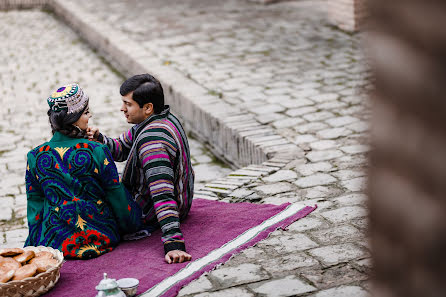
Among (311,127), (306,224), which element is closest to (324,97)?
(311,127)

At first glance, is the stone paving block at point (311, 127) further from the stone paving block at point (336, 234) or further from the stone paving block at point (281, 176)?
the stone paving block at point (336, 234)

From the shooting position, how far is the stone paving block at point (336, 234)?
409cm

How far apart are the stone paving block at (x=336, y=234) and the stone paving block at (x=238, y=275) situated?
51 centimetres

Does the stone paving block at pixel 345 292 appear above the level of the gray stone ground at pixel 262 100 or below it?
above

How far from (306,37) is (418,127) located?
8.95 metres

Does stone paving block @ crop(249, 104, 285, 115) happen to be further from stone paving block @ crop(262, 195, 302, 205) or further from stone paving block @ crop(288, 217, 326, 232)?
stone paving block @ crop(288, 217, 326, 232)

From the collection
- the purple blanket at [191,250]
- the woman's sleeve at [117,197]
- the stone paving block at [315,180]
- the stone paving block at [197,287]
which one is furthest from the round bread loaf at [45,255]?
the stone paving block at [315,180]

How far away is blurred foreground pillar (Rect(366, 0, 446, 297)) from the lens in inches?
50.3

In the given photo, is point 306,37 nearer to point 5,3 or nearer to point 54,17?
point 54,17

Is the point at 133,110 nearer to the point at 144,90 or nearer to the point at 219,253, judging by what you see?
the point at 144,90

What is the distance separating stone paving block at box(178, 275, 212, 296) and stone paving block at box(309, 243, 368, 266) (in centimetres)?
66

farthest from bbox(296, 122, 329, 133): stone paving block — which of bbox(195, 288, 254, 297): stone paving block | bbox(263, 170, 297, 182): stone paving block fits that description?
bbox(195, 288, 254, 297): stone paving block

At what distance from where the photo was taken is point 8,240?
16.6ft

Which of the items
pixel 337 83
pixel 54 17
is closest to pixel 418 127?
pixel 337 83
